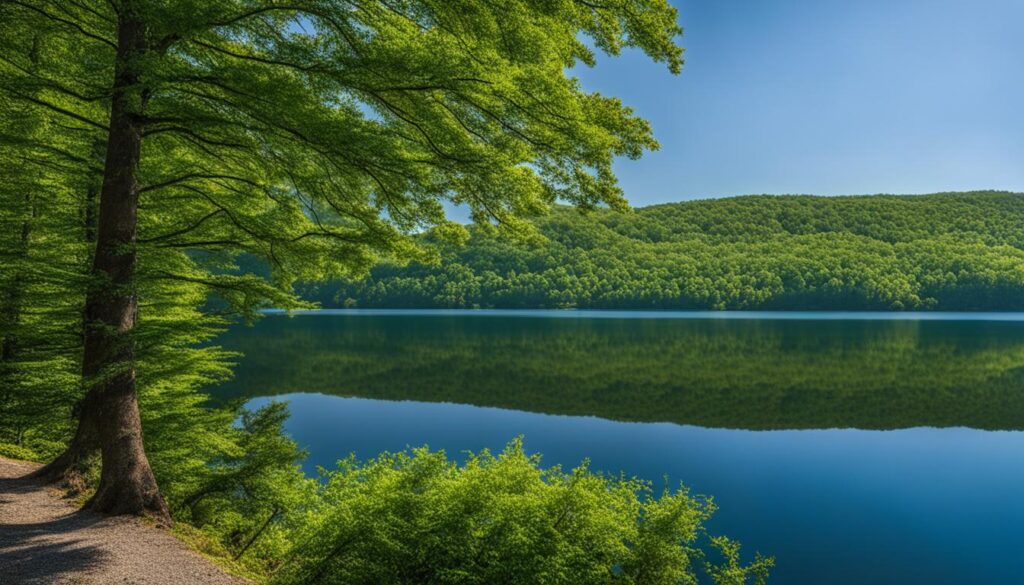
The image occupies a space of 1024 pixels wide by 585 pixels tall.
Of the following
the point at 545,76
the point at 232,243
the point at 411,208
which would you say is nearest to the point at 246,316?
the point at 232,243

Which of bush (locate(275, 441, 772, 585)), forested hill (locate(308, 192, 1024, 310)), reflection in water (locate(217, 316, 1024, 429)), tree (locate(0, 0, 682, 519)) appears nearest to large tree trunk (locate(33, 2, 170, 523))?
tree (locate(0, 0, 682, 519))

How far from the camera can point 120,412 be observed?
7668 mm

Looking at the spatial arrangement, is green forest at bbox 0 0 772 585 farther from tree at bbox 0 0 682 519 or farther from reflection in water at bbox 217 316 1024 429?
reflection in water at bbox 217 316 1024 429

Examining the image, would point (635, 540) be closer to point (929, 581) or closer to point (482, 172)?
point (482, 172)

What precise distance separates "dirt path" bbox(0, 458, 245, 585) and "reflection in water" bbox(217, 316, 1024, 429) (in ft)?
71.5

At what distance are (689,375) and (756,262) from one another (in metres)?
113

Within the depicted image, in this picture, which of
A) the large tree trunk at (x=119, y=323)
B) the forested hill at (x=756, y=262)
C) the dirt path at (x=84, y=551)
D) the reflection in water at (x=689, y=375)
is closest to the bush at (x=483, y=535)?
the dirt path at (x=84, y=551)

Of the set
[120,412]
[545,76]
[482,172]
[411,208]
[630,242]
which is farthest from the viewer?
[630,242]

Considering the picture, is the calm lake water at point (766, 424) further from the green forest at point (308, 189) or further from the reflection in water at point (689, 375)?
the green forest at point (308, 189)

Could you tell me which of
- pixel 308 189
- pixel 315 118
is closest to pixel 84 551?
pixel 308 189

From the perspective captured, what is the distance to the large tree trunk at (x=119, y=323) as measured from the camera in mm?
7332

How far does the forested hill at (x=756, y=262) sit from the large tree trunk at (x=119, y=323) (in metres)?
98.0

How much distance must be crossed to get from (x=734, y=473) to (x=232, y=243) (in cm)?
1694

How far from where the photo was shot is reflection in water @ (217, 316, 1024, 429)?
2822 cm
